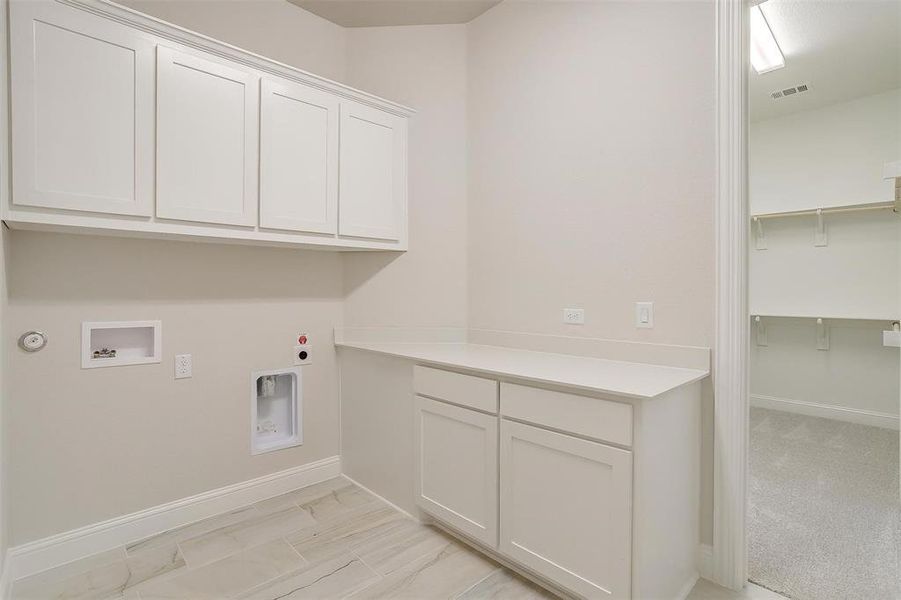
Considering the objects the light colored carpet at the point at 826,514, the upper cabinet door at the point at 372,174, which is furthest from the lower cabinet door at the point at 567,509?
the upper cabinet door at the point at 372,174

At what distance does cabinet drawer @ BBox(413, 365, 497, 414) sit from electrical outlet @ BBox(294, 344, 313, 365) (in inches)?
33.4

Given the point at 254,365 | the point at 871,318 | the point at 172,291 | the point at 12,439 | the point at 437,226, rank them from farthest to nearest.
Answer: the point at 871,318
the point at 437,226
the point at 254,365
the point at 172,291
the point at 12,439

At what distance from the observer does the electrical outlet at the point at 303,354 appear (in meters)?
2.72

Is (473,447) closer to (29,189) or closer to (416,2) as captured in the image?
(29,189)

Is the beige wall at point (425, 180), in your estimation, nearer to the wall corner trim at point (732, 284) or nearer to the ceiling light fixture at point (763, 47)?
the wall corner trim at point (732, 284)

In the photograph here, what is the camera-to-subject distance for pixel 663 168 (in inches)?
77.9

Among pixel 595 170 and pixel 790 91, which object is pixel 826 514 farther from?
pixel 790 91

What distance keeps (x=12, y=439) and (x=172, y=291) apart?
0.86 metres

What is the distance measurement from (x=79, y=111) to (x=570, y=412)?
2.22m

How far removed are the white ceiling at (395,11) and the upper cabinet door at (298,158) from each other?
27.9 inches

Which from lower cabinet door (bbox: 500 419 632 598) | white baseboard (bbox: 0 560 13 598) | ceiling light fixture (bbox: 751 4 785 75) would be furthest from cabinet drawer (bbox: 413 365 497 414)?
ceiling light fixture (bbox: 751 4 785 75)

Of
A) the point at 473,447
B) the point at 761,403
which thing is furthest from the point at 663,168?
the point at 761,403

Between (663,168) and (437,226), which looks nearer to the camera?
(663,168)

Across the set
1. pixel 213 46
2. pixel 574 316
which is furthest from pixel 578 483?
pixel 213 46
